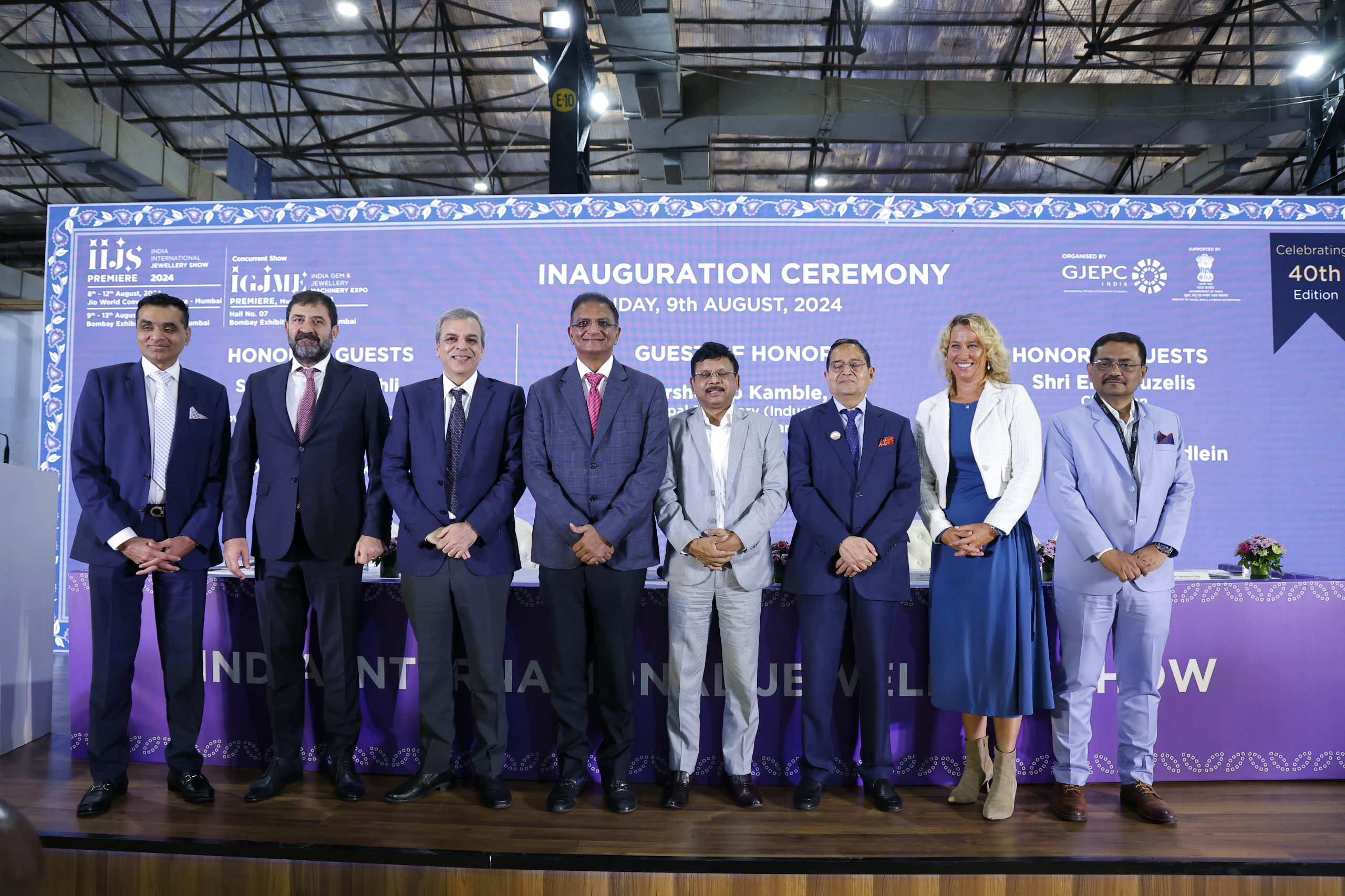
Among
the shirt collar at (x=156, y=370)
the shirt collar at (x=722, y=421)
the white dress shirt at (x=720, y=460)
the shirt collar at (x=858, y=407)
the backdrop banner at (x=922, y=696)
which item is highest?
the shirt collar at (x=156, y=370)

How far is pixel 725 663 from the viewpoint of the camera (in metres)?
2.83

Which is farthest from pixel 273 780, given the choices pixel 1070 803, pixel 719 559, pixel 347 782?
pixel 1070 803

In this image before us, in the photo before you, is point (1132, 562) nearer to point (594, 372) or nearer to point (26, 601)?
point (594, 372)

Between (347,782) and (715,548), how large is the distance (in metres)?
1.45

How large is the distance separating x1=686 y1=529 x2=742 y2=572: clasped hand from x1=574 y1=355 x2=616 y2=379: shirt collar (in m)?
0.64

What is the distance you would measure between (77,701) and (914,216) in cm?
500

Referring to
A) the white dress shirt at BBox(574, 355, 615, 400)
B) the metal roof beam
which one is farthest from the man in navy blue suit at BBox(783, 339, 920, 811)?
the metal roof beam

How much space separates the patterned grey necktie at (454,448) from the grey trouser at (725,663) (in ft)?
2.67

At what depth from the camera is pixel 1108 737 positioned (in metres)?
3.08

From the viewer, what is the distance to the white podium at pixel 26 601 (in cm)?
345

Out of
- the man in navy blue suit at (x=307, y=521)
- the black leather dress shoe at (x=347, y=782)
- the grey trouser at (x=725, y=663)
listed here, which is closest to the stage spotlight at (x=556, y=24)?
the man in navy blue suit at (x=307, y=521)

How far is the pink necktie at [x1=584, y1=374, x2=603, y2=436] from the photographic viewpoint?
2.80m

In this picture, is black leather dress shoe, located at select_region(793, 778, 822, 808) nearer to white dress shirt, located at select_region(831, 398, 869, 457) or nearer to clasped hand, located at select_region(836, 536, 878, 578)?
clasped hand, located at select_region(836, 536, 878, 578)

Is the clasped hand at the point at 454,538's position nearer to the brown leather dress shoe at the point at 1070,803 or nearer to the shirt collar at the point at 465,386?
the shirt collar at the point at 465,386
